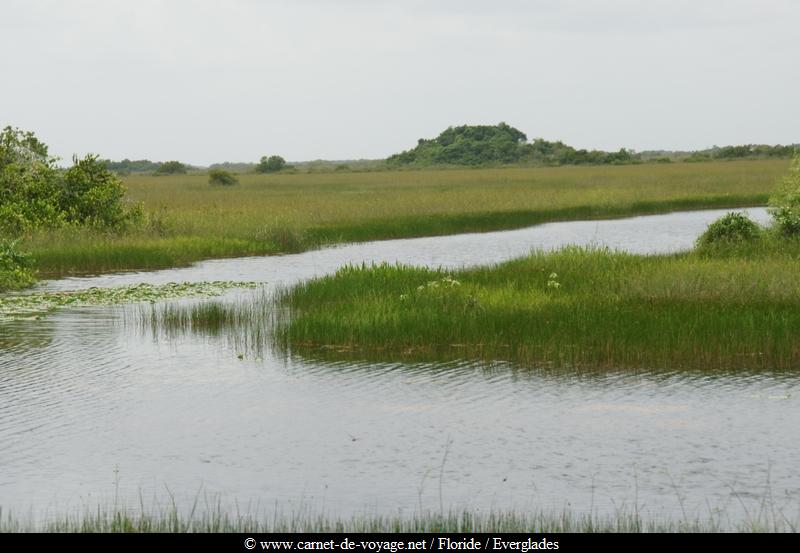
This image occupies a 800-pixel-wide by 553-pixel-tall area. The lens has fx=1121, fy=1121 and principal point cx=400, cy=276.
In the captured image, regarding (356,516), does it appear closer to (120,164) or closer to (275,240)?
(275,240)

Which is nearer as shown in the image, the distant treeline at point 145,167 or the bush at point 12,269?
the bush at point 12,269

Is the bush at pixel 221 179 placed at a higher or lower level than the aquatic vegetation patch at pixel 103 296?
Result: higher

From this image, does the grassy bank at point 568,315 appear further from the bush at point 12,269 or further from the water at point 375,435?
the bush at point 12,269

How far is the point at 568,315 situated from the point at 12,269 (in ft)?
44.6

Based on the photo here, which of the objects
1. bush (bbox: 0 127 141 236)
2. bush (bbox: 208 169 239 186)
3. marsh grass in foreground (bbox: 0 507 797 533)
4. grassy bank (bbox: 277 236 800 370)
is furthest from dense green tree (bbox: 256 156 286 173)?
marsh grass in foreground (bbox: 0 507 797 533)

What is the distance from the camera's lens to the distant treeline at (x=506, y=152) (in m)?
125

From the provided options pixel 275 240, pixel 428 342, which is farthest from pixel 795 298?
pixel 275 240

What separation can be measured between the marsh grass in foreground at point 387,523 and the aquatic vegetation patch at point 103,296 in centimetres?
1347

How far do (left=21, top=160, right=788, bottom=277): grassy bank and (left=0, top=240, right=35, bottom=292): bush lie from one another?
127 inches

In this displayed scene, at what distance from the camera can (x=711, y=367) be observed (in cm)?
1611

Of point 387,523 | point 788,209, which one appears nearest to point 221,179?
point 788,209
